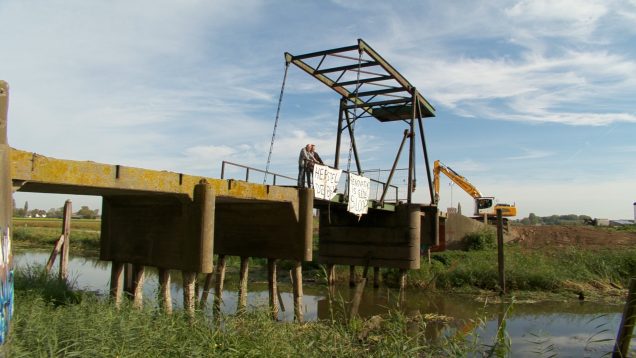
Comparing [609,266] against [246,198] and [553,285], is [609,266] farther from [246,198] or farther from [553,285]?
[246,198]

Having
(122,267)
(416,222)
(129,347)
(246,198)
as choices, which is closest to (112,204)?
(122,267)

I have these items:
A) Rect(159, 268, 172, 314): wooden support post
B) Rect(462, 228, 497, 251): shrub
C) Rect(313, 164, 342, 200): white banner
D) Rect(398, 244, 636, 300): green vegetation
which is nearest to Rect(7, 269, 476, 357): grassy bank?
Rect(159, 268, 172, 314): wooden support post

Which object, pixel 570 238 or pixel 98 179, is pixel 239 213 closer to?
pixel 98 179

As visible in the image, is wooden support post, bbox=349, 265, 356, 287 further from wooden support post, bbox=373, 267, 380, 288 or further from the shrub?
the shrub

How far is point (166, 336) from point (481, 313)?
8.16 metres

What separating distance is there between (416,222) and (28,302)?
14.0 m

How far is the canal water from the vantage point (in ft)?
43.1

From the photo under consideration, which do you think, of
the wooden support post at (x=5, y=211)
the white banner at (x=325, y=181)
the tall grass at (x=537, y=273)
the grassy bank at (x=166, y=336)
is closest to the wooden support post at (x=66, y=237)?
the grassy bank at (x=166, y=336)

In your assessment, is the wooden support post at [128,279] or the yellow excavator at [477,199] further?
the yellow excavator at [477,199]

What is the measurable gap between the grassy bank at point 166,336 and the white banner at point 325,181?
5440mm

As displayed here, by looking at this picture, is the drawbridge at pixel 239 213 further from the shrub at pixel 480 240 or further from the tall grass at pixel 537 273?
the shrub at pixel 480 240

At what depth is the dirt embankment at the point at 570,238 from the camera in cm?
3195

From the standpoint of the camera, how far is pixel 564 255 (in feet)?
85.3

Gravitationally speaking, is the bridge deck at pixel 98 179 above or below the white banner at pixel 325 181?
below
